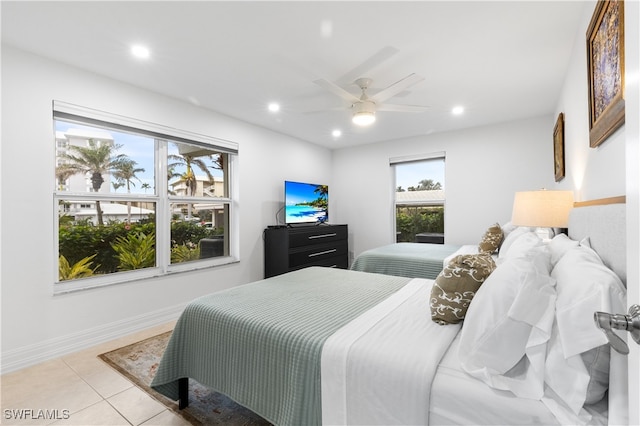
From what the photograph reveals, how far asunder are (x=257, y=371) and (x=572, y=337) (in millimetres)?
1195

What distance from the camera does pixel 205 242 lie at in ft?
12.5

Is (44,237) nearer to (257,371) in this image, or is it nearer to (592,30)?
(257,371)

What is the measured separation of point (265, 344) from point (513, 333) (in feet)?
3.22

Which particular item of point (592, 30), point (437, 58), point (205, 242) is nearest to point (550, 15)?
point (592, 30)

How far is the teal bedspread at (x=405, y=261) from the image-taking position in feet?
10.0

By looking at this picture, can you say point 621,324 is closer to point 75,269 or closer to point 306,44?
point 306,44

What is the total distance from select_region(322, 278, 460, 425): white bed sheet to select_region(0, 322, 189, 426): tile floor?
1083 mm

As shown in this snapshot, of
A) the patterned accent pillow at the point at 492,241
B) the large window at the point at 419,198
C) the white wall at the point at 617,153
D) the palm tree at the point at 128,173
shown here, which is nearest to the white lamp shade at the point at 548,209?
the white wall at the point at 617,153

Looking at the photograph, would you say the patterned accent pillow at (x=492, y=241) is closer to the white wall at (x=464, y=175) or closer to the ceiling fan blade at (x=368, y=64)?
the white wall at (x=464, y=175)

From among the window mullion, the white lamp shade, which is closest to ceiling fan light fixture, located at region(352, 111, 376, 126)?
the white lamp shade

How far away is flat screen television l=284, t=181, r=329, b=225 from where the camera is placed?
454 centimetres

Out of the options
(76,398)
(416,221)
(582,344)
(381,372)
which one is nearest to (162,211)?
(76,398)

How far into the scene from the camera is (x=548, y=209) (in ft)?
7.45

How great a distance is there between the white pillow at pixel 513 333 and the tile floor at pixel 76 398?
1.60 meters
